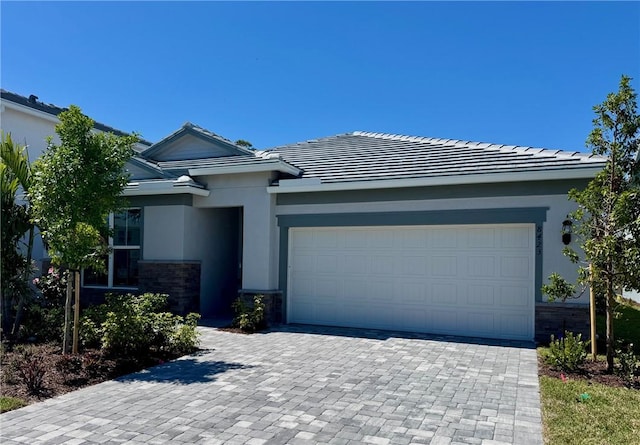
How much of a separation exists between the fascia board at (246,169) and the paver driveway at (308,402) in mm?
4690

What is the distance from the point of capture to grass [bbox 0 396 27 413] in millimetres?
5418

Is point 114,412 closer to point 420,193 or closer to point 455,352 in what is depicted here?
point 455,352

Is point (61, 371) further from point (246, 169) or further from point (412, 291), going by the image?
point (412, 291)

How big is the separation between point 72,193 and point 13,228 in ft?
8.92

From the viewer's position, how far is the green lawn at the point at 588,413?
15.3ft

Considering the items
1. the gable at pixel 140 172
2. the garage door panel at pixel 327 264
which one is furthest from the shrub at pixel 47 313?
the garage door panel at pixel 327 264

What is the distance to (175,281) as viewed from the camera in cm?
1200

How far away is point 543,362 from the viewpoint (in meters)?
7.76

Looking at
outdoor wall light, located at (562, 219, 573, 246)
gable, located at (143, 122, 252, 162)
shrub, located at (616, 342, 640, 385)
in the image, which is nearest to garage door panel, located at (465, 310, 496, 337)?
outdoor wall light, located at (562, 219, 573, 246)

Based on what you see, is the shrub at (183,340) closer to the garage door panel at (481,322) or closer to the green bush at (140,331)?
the green bush at (140,331)

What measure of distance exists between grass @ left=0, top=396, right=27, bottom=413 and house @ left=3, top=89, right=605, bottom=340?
625 centimetres

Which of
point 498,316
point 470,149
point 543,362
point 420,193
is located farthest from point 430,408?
point 470,149

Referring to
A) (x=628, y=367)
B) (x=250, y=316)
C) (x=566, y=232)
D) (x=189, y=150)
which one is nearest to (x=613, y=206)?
(x=566, y=232)

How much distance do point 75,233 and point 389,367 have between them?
18.6ft
